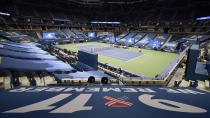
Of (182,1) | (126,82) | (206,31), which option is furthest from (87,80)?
(182,1)

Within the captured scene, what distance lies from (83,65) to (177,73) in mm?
11129

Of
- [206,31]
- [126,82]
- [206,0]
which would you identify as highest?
[206,0]

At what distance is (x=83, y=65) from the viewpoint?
12578 millimetres

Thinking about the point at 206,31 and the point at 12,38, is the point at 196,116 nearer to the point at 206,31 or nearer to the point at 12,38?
the point at 12,38

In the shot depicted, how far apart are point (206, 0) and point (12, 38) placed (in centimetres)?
5263

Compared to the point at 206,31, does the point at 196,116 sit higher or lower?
lower

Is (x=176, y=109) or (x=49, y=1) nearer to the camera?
(x=176, y=109)

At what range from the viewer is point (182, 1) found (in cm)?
3803

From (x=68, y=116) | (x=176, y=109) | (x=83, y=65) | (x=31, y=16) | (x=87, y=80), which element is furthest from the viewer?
(x=31, y=16)

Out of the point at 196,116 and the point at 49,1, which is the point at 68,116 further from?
the point at 49,1

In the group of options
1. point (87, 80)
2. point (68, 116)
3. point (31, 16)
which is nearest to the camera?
point (68, 116)

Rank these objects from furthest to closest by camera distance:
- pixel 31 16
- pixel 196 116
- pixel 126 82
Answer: pixel 31 16 → pixel 126 82 → pixel 196 116

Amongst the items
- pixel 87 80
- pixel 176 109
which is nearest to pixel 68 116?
pixel 176 109

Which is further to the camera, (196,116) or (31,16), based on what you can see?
(31,16)
